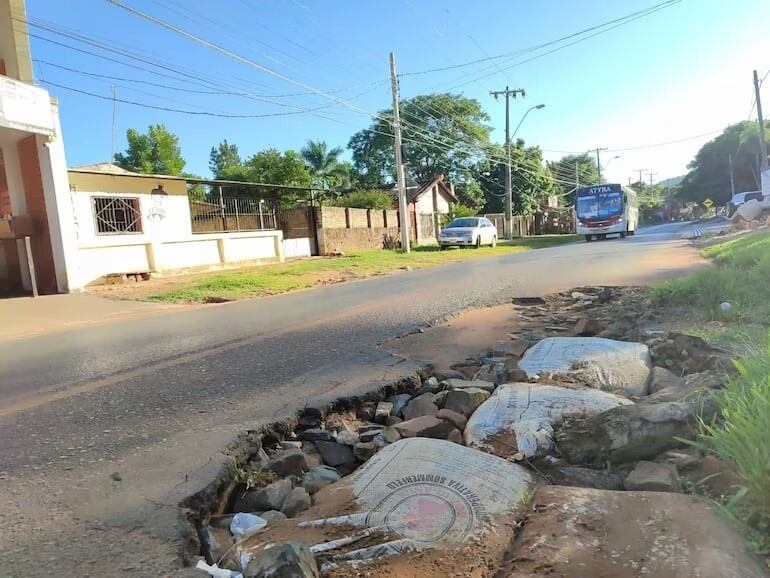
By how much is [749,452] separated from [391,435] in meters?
1.93

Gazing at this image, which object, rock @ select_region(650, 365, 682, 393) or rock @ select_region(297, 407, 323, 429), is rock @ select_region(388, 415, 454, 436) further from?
rock @ select_region(650, 365, 682, 393)

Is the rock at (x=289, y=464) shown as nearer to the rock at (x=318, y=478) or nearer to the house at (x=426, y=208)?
the rock at (x=318, y=478)

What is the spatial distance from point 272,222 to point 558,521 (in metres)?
20.4

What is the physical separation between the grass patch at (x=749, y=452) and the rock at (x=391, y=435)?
1645mm

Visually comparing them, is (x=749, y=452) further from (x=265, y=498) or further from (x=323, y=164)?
(x=323, y=164)

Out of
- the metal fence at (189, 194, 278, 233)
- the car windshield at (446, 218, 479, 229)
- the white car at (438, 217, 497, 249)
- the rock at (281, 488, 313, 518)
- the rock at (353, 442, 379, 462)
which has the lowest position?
the rock at (353, 442, 379, 462)

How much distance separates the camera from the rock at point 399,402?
4.02 meters

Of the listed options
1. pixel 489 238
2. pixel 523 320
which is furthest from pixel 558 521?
pixel 489 238

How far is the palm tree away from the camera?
39.2 m

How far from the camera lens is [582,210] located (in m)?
29.2

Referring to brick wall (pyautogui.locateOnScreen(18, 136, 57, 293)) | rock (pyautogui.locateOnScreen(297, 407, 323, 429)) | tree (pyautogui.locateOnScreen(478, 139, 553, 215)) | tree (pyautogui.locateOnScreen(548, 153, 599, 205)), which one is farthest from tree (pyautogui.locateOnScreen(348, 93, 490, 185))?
rock (pyautogui.locateOnScreen(297, 407, 323, 429))

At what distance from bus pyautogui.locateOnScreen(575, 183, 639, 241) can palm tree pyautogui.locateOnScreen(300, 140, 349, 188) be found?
59.4 feet

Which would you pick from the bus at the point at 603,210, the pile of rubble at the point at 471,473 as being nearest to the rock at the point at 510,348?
the pile of rubble at the point at 471,473

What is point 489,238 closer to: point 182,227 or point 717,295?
point 182,227
